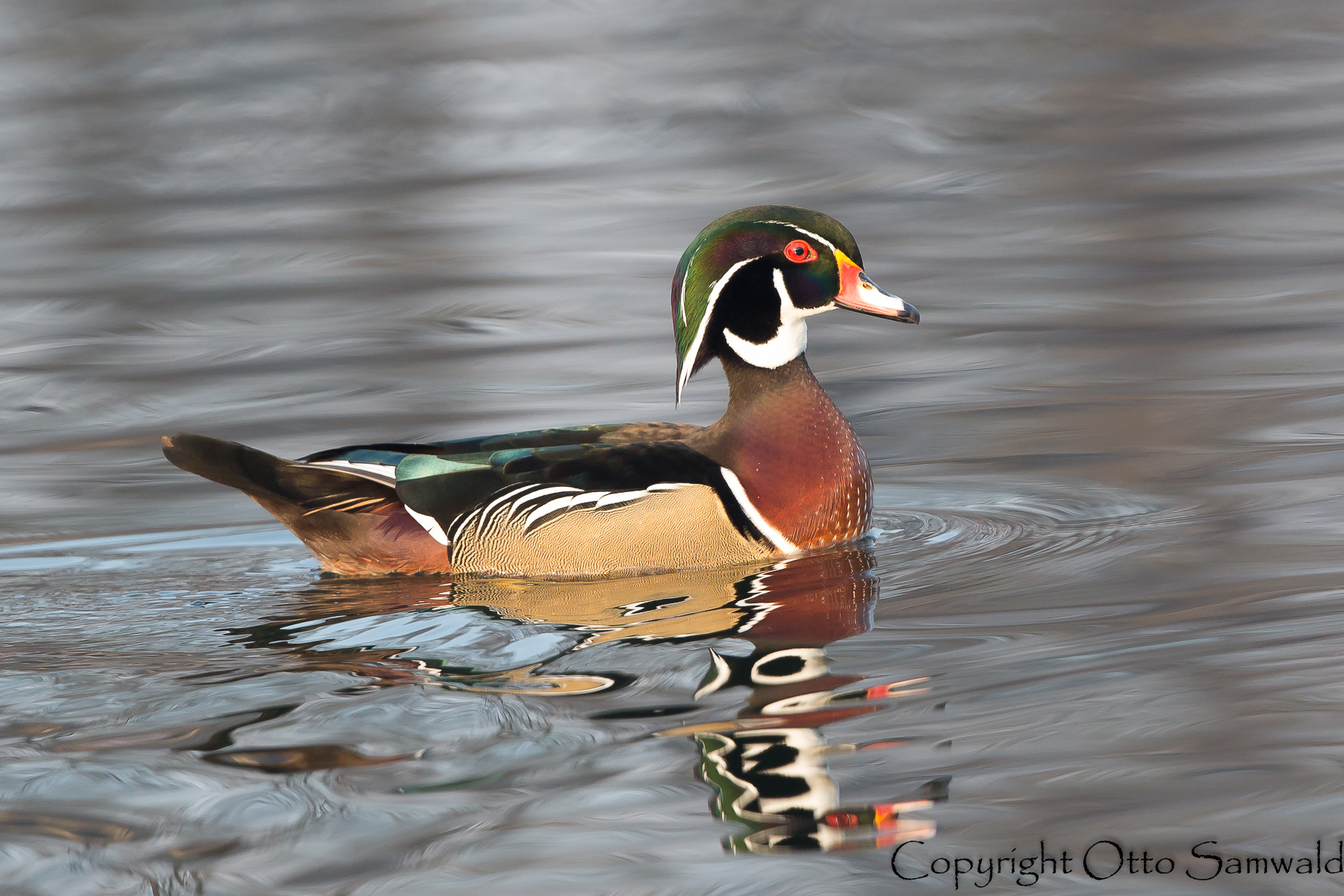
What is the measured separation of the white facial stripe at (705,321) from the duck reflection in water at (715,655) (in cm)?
83

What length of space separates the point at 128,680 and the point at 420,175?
9964 mm

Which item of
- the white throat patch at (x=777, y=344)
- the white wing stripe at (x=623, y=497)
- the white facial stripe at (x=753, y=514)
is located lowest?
the white facial stripe at (x=753, y=514)

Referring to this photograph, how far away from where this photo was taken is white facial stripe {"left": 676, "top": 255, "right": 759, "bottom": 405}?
270 inches

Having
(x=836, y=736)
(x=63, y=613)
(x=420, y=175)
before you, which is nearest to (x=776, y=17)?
(x=420, y=175)

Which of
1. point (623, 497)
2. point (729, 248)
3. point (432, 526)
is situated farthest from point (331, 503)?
point (729, 248)

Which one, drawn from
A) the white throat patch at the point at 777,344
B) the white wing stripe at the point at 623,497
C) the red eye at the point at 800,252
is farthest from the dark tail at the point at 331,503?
the red eye at the point at 800,252

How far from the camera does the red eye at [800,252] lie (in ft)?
22.4

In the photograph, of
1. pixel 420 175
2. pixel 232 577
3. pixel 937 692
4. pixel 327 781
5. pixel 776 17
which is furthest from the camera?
pixel 776 17

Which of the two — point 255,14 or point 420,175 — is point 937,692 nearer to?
point 420,175

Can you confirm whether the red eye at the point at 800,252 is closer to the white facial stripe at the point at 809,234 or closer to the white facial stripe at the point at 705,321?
the white facial stripe at the point at 809,234

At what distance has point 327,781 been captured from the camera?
458 cm

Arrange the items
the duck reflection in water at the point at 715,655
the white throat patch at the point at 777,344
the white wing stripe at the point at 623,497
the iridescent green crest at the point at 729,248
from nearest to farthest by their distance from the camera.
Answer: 1. the duck reflection in water at the point at 715,655
2. the white wing stripe at the point at 623,497
3. the iridescent green crest at the point at 729,248
4. the white throat patch at the point at 777,344

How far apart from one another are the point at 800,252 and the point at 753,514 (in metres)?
1.01

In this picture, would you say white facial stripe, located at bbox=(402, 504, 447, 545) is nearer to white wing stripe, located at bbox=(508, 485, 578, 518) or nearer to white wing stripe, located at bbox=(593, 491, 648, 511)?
white wing stripe, located at bbox=(508, 485, 578, 518)
